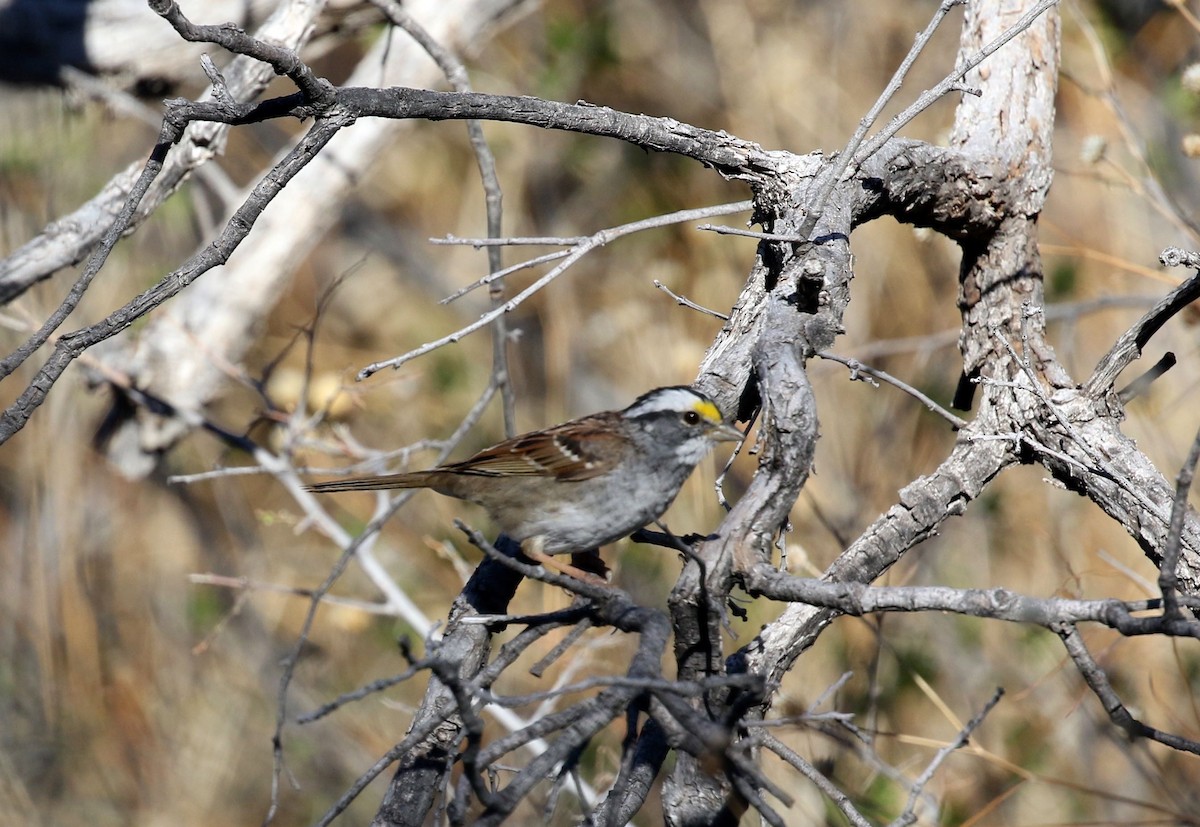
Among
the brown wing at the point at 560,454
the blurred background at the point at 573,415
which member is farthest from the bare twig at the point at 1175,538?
the blurred background at the point at 573,415

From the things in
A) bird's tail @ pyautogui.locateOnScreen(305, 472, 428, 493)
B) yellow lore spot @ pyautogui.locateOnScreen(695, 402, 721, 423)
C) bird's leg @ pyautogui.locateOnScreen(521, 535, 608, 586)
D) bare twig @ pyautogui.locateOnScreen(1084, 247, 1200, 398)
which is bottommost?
bird's leg @ pyautogui.locateOnScreen(521, 535, 608, 586)

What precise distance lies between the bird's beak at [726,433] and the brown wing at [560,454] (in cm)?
43

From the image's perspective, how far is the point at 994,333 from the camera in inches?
145

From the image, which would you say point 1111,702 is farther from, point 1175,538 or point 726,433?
point 726,433

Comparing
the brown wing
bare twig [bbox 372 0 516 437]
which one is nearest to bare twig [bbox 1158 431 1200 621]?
the brown wing

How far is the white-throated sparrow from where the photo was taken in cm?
348

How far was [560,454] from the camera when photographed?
3822mm

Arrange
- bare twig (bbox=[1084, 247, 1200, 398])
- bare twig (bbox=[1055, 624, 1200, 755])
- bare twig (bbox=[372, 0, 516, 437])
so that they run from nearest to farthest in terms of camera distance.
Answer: bare twig (bbox=[1055, 624, 1200, 755])
bare twig (bbox=[1084, 247, 1200, 398])
bare twig (bbox=[372, 0, 516, 437])

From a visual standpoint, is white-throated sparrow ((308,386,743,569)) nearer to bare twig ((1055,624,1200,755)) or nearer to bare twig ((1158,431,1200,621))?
bare twig ((1055,624,1200,755))

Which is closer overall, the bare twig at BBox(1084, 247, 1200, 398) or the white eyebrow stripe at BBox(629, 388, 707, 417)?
the bare twig at BBox(1084, 247, 1200, 398)

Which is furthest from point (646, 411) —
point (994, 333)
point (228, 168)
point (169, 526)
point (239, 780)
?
point (228, 168)

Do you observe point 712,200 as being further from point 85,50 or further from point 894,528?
point 894,528

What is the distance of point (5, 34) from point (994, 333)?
15.2 ft

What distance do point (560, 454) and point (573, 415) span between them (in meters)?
4.26
